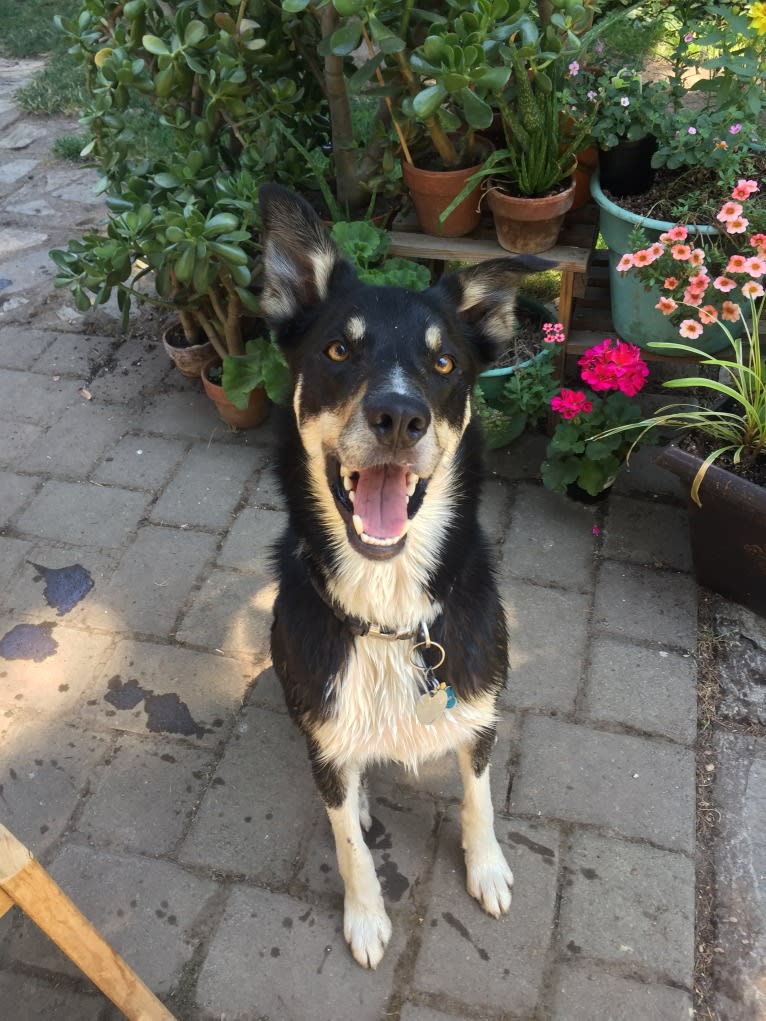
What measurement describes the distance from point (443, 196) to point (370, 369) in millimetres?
1699

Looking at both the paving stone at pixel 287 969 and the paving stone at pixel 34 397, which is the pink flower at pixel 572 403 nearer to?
the paving stone at pixel 287 969

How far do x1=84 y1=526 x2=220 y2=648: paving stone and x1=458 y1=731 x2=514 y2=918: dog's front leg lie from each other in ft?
3.95

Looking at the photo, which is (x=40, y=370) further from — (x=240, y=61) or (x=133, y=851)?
(x=133, y=851)

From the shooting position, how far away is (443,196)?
3.32 metres

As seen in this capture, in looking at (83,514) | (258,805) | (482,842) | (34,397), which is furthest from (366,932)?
(34,397)

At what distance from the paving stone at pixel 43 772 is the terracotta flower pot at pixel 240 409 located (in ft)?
5.35

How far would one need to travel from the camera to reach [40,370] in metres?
4.29

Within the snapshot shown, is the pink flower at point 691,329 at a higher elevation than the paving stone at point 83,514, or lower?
higher

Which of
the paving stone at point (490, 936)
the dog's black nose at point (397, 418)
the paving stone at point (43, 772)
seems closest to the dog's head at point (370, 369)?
the dog's black nose at point (397, 418)

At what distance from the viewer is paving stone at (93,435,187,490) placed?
12.2 feet

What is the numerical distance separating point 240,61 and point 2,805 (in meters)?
2.75

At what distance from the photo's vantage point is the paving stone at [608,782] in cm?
247

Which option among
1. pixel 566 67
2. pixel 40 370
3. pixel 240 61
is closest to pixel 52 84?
pixel 40 370

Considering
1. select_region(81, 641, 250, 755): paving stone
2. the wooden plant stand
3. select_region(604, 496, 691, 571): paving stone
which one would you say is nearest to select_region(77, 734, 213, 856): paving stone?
select_region(81, 641, 250, 755): paving stone
